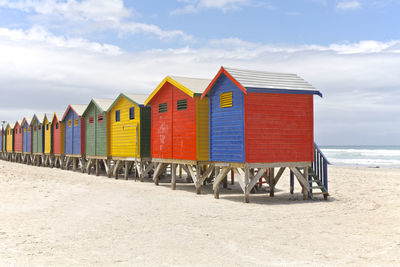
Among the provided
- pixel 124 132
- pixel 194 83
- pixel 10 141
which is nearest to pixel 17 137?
pixel 10 141

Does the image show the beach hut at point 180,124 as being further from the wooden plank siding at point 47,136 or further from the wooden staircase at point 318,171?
the wooden plank siding at point 47,136

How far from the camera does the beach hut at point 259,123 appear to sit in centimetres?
1395

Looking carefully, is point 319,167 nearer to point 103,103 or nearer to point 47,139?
point 103,103

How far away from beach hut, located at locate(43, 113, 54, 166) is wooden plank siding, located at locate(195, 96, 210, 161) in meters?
25.0

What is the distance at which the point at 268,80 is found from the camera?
14734 millimetres

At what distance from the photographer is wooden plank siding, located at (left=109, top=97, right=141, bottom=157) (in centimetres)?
2229

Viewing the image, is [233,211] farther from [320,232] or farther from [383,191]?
[383,191]

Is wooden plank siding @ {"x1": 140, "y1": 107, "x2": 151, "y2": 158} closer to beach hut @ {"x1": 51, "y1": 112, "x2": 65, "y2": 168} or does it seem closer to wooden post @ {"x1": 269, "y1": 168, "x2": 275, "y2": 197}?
wooden post @ {"x1": 269, "y1": 168, "x2": 275, "y2": 197}

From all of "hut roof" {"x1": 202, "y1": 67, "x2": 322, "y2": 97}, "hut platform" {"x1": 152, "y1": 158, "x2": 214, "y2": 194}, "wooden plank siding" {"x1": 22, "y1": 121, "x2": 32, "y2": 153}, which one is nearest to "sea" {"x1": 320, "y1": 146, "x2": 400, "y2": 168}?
"hut platform" {"x1": 152, "y1": 158, "x2": 214, "y2": 194}

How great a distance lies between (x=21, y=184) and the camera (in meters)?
17.0

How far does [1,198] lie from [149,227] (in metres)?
6.51

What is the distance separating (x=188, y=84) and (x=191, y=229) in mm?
9238


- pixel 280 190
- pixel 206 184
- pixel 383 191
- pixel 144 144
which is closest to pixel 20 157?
pixel 144 144

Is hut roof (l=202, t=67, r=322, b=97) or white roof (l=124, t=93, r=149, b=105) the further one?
white roof (l=124, t=93, r=149, b=105)
